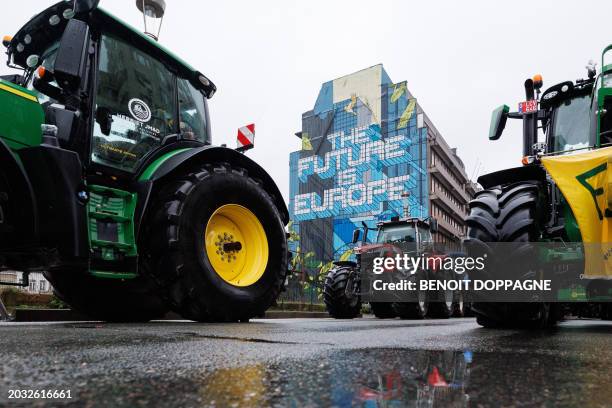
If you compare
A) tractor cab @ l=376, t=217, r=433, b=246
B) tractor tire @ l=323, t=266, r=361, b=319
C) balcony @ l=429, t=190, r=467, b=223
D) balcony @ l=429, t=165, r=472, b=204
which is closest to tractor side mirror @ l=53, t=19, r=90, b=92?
tractor tire @ l=323, t=266, r=361, b=319

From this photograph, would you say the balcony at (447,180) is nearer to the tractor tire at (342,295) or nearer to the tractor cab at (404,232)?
the tractor cab at (404,232)

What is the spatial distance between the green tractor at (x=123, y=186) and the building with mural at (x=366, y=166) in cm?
4838

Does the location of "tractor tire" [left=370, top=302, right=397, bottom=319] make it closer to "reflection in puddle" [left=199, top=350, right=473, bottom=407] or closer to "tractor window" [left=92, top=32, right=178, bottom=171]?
"tractor window" [left=92, top=32, right=178, bottom=171]

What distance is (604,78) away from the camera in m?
4.11

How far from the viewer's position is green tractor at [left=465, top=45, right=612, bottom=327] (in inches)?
129

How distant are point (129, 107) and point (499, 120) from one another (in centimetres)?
346

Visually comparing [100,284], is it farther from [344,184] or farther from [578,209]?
[344,184]

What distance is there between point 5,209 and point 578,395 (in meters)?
3.41

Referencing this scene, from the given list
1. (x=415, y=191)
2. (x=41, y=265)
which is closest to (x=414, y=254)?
(x=41, y=265)

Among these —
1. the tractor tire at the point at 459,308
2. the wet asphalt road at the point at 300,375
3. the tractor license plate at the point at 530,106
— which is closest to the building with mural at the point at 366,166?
the tractor tire at the point at 459,308

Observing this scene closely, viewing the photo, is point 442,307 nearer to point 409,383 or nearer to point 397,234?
point 397,234

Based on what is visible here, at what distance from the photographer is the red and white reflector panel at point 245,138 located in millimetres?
5477

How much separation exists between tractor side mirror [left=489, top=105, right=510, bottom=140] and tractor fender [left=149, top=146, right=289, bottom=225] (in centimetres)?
223

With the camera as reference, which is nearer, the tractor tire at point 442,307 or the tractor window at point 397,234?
the tractor window at point 397,234
